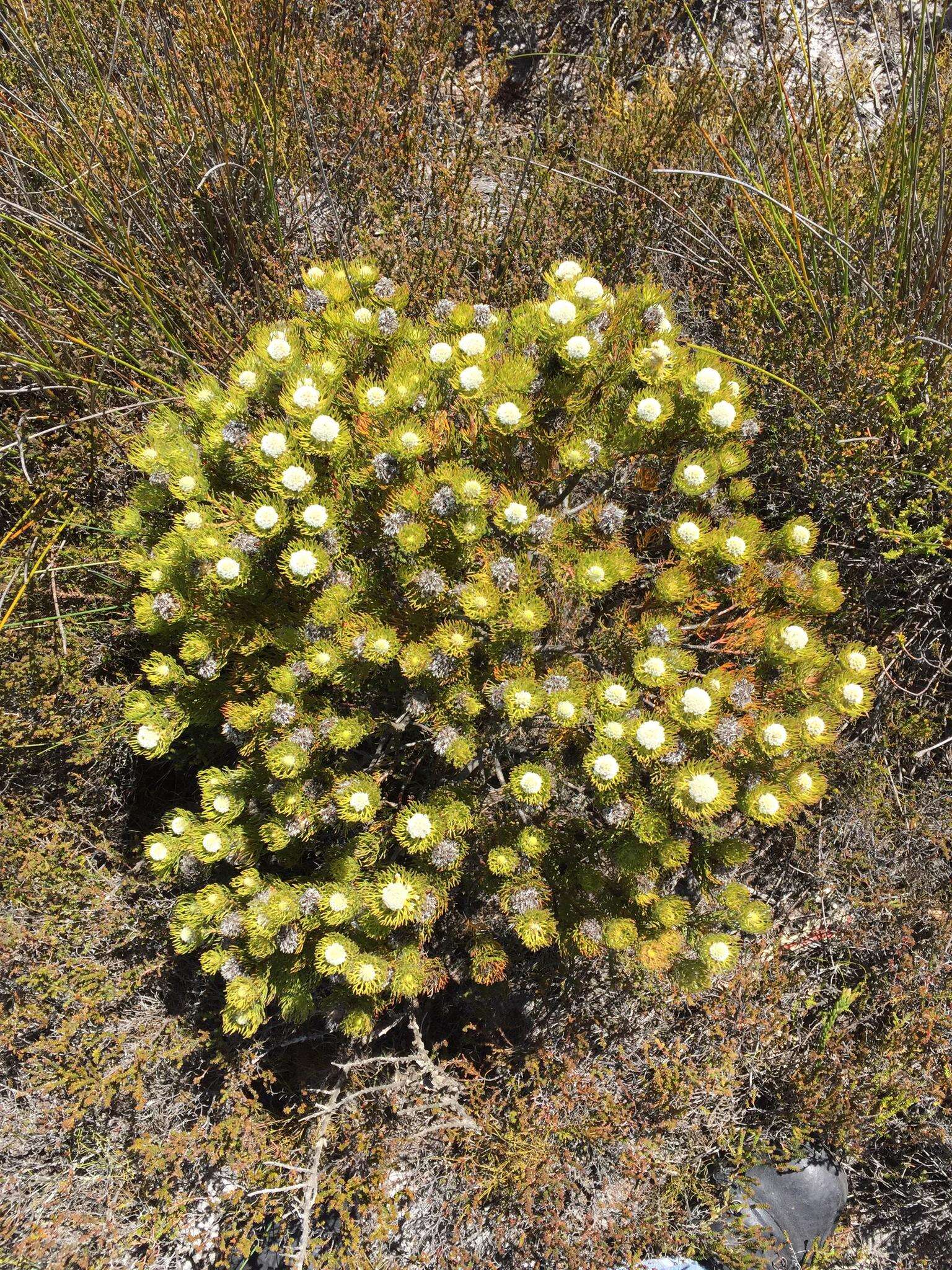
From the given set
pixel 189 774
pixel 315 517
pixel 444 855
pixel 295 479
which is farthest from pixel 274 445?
pixel 189 774

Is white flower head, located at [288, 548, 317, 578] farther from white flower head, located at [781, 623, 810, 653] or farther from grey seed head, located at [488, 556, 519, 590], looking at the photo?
white flower head, located at [781, 623, 810, 653]

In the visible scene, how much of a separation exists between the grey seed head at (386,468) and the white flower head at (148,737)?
104 cm

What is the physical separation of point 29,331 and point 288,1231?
3655 millimetres

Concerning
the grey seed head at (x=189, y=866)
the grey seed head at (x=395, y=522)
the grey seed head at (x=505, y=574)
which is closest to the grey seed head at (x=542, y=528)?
the grey seed head at (x=505, y=574)

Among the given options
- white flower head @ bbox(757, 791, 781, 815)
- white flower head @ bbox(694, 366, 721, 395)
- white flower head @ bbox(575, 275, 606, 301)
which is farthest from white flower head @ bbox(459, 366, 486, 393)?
white flower head @ bbox(757, 791, 781, 815)

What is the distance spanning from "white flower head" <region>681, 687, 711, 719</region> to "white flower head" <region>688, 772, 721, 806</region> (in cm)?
16

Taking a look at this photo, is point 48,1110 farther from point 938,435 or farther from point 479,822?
point 938,435

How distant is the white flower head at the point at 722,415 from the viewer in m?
1.95

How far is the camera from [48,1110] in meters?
2.75

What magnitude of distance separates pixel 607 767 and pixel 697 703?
28 centimetres

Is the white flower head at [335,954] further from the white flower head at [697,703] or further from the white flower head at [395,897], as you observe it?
the white flower head at [697,703]

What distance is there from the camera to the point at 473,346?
→ 6.62 feet

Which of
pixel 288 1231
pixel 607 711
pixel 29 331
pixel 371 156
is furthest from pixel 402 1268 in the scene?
pixel 371 156

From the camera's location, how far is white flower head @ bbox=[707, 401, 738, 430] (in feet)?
6.41
